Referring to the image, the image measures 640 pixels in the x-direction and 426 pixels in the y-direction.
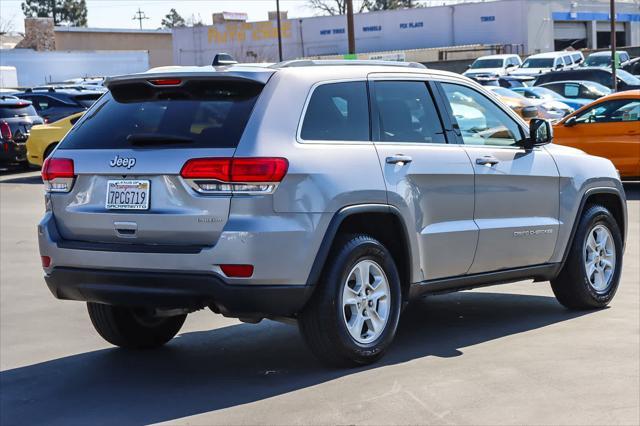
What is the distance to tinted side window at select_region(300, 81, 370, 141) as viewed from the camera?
6.26 metres

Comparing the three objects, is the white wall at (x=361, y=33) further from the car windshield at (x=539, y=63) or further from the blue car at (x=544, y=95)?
the blue car at (x=544, y=95)

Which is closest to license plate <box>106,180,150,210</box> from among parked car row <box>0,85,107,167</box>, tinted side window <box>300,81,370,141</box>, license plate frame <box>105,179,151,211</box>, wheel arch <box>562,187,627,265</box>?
license plate frame <box>105,179,151,211</box>

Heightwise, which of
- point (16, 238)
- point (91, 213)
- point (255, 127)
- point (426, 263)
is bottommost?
point (16, 238)

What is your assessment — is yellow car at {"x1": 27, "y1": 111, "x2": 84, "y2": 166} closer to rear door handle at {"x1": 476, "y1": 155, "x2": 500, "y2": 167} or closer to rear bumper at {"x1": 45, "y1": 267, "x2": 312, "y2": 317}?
rear door handle at {"x1": 476, "y1": 155, "x2": 500, "y2": 167}

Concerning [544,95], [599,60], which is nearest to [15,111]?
[544,95]

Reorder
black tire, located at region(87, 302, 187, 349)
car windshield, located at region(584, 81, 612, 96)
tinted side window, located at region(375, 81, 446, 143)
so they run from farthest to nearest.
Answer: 1. car windshield, located at region(584, 81, 612, 96)
2. black tire, located at region(87, 302, 187, 349)
3. tinted side window, located at region(375, 81, 446, 143)

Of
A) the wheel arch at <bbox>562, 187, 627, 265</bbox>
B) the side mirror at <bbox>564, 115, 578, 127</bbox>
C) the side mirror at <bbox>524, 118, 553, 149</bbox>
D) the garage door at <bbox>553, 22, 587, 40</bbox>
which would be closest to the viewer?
the side mirror at <bbox>524, 118, 553, 149</bbox>

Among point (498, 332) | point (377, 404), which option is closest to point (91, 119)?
point (377, 404)

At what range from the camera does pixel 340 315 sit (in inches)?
242

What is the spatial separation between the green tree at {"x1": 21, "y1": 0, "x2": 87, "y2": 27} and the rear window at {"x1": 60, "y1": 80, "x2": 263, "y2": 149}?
125 m

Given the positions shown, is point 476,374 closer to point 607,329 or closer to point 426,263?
point 426,263

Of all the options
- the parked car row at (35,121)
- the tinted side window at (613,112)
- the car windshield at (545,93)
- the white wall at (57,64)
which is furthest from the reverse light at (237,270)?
the white wall at (57,64)

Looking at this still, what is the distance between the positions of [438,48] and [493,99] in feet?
232

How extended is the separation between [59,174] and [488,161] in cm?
278
